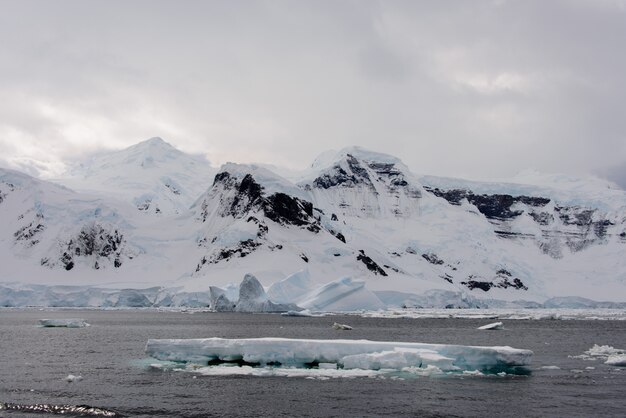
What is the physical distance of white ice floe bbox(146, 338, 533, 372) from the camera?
119 feet

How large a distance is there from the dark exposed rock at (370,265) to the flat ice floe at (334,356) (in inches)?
4814

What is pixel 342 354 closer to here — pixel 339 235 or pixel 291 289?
pixel 291 289

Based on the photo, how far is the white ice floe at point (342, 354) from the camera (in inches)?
1427

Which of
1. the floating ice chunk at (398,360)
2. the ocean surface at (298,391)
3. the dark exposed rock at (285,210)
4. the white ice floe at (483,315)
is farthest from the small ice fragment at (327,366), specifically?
the dark exposed rock at (285,210)

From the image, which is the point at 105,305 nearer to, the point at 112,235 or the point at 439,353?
the point at 112,235

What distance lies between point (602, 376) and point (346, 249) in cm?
13198

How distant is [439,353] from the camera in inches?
1455

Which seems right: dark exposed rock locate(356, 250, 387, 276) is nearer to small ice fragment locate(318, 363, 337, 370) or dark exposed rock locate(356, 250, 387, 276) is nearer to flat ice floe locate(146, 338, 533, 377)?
flat ice floe locate(146, 338, 533, 377)

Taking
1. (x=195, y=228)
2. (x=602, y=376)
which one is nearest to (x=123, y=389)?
(x=602, y=376)

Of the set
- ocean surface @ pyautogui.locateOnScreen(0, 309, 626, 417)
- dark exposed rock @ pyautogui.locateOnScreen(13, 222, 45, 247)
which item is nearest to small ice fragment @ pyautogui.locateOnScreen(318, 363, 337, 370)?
ocean surface @ pyautogui.locateOnScreen(0, 309, 626, 417)

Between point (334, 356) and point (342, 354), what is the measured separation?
0.47 meters

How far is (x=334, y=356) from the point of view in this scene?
37531 millimetres

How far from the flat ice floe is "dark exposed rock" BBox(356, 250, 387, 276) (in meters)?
122

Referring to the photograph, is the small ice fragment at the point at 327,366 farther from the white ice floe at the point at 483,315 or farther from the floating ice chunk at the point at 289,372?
the white ice floe at the point at 483,315
